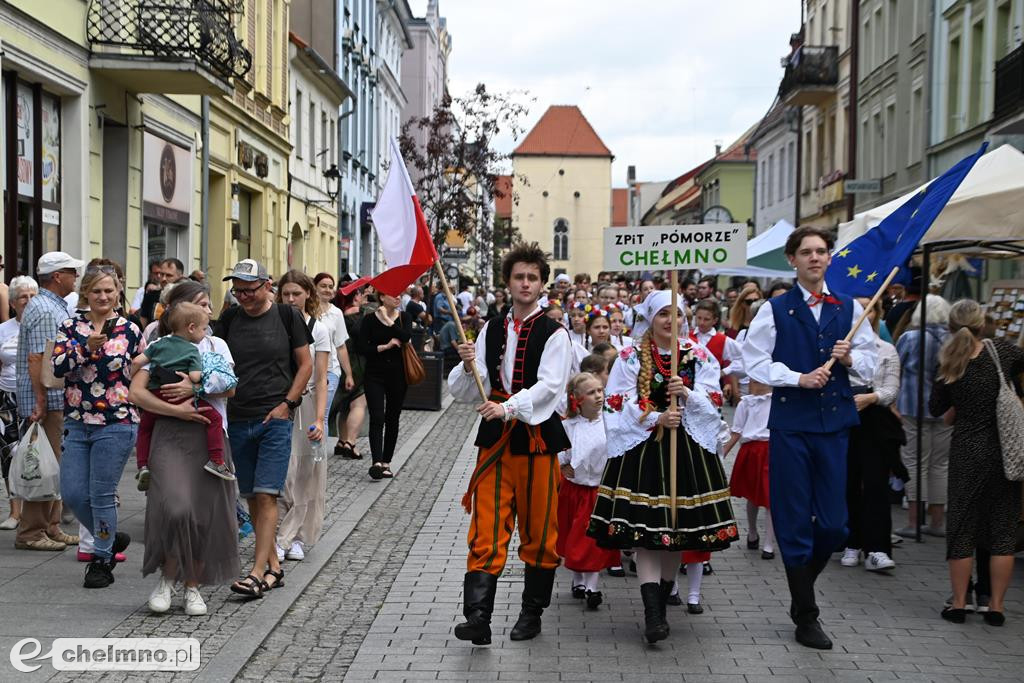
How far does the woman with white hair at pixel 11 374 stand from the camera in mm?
9109

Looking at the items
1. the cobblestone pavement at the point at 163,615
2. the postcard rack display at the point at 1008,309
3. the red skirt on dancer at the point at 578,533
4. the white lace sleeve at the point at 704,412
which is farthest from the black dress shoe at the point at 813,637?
the postcard rack display at the point at 1008,309

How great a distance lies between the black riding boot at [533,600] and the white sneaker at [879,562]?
9.38ft

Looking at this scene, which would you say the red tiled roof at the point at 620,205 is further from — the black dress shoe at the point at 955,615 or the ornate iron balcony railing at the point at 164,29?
the black dress shoe at the point at 955,615

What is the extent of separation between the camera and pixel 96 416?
746 cm

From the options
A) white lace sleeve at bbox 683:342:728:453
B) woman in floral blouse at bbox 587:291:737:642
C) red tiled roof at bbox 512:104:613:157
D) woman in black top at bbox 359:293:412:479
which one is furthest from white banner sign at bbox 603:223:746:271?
red tiled roof at bbox 512:104:613:157

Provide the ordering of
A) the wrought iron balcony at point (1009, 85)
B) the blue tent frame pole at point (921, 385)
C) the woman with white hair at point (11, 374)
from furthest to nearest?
the wrought iron balcony at point (1009, 85), the blue tent frame pole at point (921, 385), the woman with white hair at point (11, 374)

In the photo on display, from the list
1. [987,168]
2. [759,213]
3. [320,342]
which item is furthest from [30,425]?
[759,213]

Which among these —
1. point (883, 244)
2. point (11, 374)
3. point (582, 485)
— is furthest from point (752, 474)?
point (11, 374)

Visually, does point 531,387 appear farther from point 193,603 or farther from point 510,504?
point 193,603

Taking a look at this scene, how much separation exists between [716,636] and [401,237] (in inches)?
106

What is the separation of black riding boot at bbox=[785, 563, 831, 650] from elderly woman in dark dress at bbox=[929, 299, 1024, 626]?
1.04 metres

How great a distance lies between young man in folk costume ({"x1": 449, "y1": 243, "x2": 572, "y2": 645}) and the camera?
20.9ft

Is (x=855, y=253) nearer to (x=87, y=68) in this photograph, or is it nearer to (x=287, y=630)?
(x=287, y=630)

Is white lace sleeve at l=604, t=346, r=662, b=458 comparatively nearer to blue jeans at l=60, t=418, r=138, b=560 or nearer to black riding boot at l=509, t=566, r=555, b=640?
black riding boot at l=509, t=566, r=555, b=640
